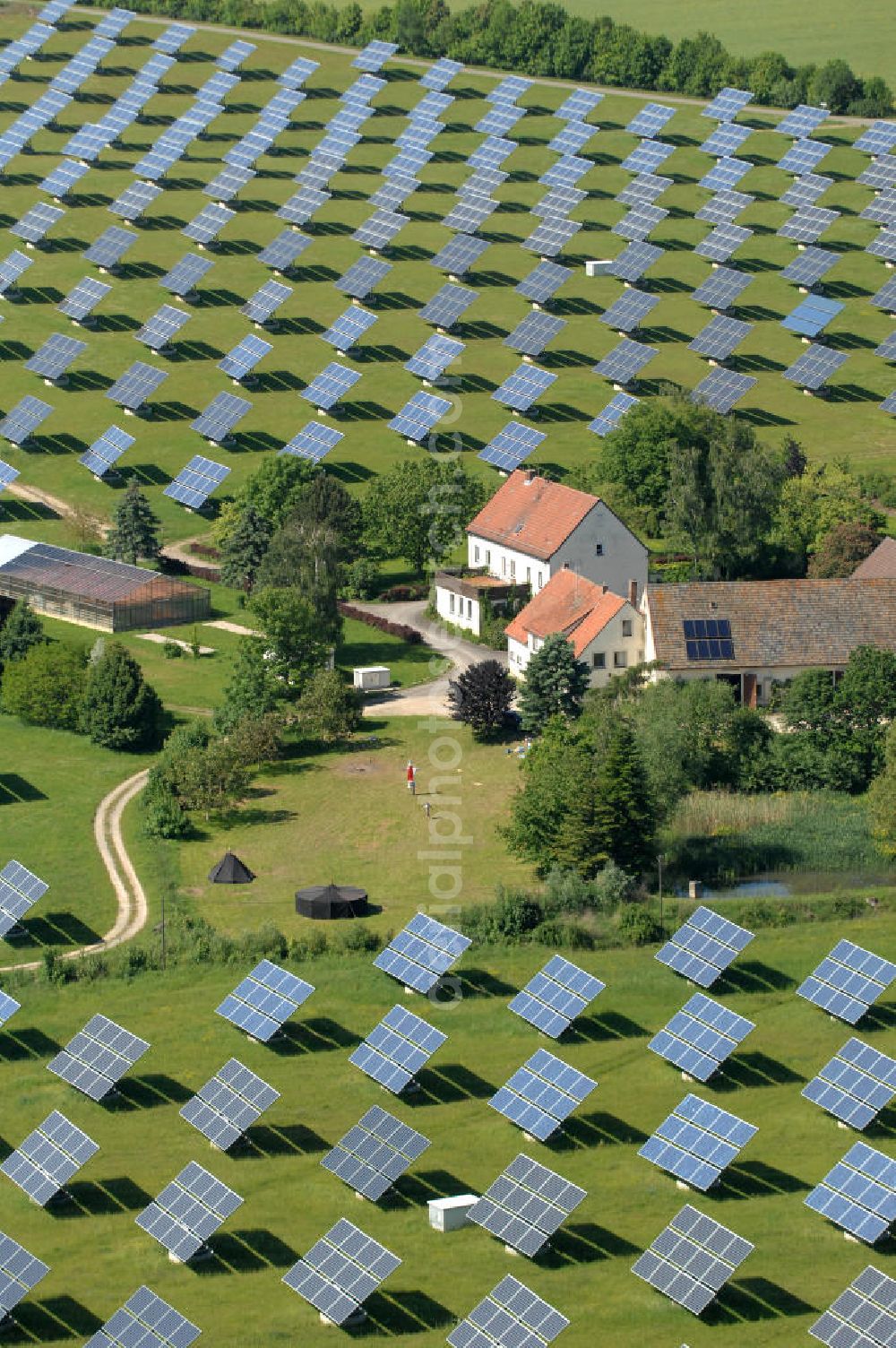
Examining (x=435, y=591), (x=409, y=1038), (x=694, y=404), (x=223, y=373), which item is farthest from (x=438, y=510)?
(x=409, y=1038)

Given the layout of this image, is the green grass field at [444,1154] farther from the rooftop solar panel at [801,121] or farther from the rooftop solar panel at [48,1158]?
the rooftop solar panel at [801,121]

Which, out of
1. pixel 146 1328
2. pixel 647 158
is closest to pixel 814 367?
pixel 647 158

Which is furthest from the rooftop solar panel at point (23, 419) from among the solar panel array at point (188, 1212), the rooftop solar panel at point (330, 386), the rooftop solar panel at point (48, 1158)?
the solar panel array at point (188, 1212)

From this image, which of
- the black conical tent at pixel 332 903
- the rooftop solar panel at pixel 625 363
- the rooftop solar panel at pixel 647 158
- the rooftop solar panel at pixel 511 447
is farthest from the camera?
the rooftop solar panel at pixel 647 158

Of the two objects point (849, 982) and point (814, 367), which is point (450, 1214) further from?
point (814, 367)

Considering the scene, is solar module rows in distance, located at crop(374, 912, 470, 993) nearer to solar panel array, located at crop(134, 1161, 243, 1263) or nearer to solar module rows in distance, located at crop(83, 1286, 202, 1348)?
solar panel array, located at crop(134, 1161, 243, 1263)

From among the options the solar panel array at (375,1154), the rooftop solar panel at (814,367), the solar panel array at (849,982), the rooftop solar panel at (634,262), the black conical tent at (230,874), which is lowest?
the black conical tent at (230,874)

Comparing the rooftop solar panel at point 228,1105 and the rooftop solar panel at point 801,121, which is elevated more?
the rooftop solar panel at point 801,121

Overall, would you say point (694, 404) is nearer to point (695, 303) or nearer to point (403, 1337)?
point (695, 303)
